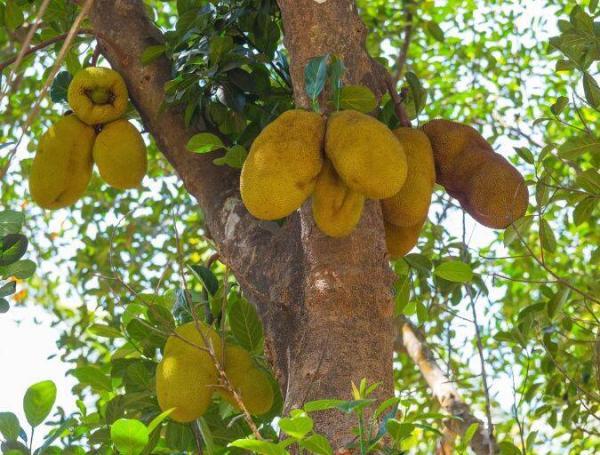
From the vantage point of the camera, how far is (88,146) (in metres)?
1.74

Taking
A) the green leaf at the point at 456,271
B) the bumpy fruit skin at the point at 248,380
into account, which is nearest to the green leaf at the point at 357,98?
the green leaf at the point at 456,271

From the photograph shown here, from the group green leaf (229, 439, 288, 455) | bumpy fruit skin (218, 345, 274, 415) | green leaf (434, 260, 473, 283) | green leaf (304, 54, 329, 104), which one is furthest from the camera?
green leaf (434, 260, 473, 283)

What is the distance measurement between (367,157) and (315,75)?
0.62 feet

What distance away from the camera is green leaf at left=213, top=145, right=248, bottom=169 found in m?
1.46

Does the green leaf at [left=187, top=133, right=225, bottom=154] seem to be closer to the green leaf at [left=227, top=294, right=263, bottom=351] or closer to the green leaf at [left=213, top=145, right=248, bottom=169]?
the green leaf at [left=213, top=145, right=248, bottom=169]

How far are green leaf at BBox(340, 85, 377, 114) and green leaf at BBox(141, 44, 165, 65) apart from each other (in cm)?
55

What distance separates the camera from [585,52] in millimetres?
1843

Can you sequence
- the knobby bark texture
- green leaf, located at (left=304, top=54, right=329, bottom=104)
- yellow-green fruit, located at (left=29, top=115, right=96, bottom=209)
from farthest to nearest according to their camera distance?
yellow-green fruit, located at (left=29, top=115, right=96, bottom=209) < green leaf, located at (left=304, top=54, right=329, bottom=104) < the knobby bark texture

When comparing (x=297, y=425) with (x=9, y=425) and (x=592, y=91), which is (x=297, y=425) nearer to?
(x=9, y=425)

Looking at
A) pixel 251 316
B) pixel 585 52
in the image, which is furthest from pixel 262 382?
pixel 585 52

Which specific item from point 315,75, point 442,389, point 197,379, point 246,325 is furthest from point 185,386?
point 442,389

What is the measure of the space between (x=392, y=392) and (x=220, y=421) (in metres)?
0.55

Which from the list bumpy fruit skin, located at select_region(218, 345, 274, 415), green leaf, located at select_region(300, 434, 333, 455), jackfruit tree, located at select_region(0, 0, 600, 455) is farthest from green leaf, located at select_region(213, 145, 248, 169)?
green leaf, located at select_region(300, 434, 333, 455)

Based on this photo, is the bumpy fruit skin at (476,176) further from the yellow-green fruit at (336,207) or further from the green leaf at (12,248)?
the green leaf at (12,248)
